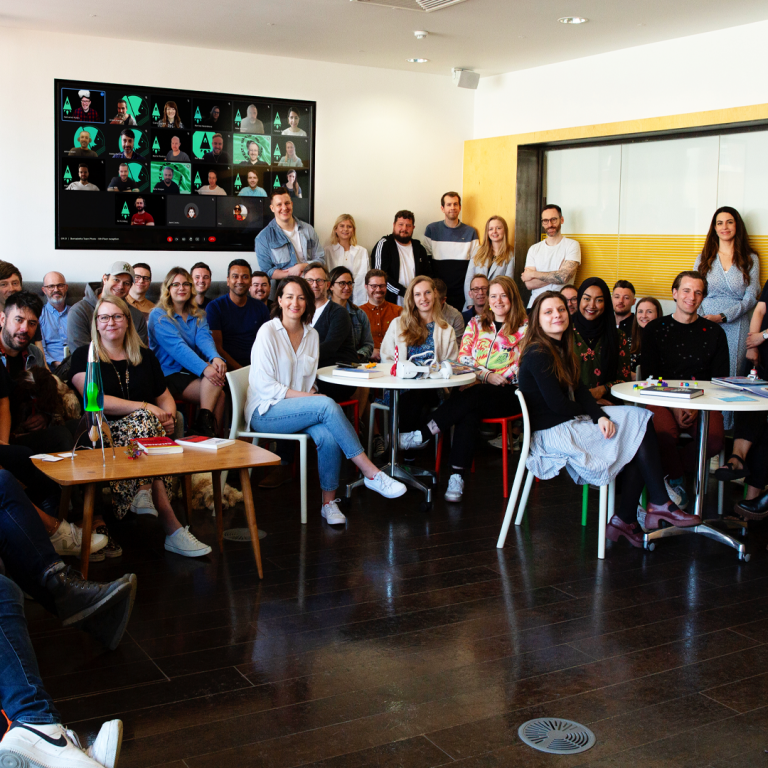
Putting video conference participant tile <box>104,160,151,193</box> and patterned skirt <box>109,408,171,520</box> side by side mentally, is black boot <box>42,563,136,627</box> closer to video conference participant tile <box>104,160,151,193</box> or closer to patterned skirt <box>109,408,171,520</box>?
patterned skirt <box>109,408,171,520</box>

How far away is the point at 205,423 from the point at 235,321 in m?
0.93

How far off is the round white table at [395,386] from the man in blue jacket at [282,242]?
8.05 ft

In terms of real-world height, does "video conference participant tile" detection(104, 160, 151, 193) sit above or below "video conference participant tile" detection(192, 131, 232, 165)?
below

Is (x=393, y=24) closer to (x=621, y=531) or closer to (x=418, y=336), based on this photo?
(x=418, y=336)

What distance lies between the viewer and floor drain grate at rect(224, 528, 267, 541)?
423 cm

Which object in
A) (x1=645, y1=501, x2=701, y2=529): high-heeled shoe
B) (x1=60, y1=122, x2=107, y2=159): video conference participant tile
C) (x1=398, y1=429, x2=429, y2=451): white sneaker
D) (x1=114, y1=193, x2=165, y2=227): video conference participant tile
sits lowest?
(x1=645, y1=501, x2=701, y2=529): high-heeled shoe

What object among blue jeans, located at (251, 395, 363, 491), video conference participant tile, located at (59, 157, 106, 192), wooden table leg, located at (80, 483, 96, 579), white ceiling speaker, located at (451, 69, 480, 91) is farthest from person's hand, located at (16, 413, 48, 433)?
white ceiling speaker, located at (451, 69, 480, 91)

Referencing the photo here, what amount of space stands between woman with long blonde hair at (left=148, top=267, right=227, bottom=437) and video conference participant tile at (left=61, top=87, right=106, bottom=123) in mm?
2416

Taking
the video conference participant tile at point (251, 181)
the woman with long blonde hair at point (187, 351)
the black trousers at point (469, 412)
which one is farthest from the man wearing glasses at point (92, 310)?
the black trousers at point (469, 412)

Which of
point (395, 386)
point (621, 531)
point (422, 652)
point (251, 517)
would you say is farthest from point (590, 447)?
point (251, 517)

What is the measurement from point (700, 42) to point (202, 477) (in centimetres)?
502

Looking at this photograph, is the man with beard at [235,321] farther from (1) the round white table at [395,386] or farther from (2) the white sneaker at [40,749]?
(2) the white sneaker at [40,749]

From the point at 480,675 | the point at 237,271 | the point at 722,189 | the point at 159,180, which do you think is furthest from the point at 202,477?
the point at 722,189

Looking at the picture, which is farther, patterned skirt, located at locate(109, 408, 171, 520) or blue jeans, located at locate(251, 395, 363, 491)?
blue jeans, located at locate(251, 395, 363, 491)
